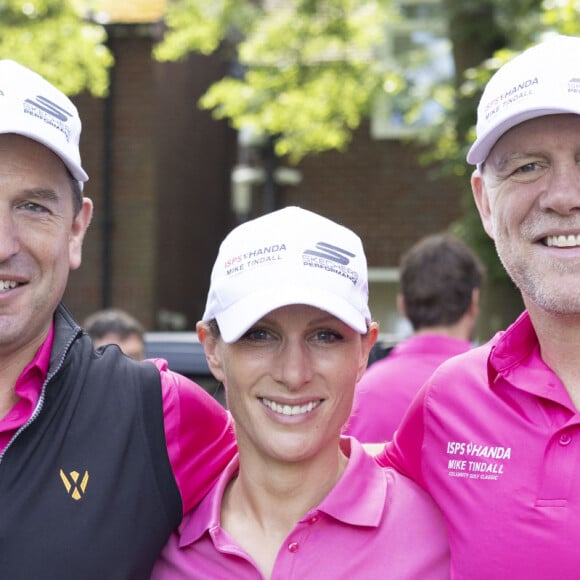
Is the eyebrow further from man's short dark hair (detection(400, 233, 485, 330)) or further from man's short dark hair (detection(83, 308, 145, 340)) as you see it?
man's short dark hair (detection(83, 308, 145, 340))

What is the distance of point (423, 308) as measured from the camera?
215 inches

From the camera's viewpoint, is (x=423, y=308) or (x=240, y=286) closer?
(x=240, y=286)

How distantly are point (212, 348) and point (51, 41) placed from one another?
823cm

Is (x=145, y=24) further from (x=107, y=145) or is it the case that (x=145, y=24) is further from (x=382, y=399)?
(x=382, y=399)

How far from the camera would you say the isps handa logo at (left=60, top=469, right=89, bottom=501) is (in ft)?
9.05

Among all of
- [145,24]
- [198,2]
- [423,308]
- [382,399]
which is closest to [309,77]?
[198,2]

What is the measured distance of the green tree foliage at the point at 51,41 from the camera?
10344mm

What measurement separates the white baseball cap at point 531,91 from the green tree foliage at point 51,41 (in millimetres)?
8042

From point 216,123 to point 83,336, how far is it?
1522 centimetres

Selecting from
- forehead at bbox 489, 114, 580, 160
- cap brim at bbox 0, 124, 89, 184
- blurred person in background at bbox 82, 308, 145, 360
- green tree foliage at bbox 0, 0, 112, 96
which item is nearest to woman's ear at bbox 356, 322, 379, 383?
forehead at bbox 489, 114, 580, 160

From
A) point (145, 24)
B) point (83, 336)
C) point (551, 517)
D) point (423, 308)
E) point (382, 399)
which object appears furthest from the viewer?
point (145, 24)

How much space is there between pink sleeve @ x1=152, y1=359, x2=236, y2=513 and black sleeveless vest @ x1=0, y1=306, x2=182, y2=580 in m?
0.05

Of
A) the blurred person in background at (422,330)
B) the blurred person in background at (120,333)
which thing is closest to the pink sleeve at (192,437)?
the blurred person in background at (422,330)

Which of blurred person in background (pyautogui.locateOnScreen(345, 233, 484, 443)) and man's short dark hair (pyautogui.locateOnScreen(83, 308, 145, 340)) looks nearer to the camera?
blurred person in background (pyautogui.locateOnScreen(345, 233, 484, 443))
